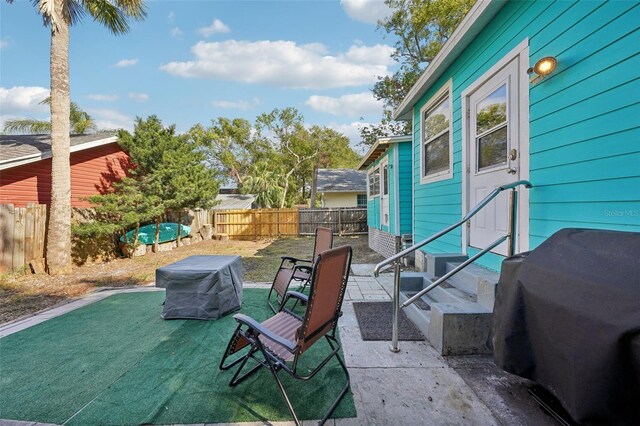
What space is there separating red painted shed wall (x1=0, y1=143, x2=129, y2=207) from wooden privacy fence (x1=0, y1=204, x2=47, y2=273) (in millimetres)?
1053

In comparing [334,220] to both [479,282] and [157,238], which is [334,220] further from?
[479,282]

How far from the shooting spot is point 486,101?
3.46 metres

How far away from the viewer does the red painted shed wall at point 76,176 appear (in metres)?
6.56

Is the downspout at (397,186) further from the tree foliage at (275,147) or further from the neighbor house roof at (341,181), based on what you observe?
the tree foliage at (275,147)

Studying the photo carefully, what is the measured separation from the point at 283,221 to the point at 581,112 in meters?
13.0

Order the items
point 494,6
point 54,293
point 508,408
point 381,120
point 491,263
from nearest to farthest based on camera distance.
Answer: point 508,408 < point 494,6 < point 491,263 < point 54,293 < point 381,120

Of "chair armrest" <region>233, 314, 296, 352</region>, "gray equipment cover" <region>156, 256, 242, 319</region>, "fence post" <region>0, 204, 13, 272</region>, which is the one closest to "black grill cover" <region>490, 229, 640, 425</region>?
"chair armrest" <region>233, 314, 296, 352</region>

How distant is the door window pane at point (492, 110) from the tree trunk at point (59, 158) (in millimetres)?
8092

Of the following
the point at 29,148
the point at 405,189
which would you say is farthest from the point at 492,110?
the point at 29,148

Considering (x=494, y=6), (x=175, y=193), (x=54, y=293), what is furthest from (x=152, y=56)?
(x=494, y=6)

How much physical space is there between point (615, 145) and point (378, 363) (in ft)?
7.79

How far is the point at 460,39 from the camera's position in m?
3.66

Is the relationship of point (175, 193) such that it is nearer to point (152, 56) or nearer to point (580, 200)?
point (152, 56)

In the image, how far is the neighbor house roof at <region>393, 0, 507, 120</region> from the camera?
312cm
